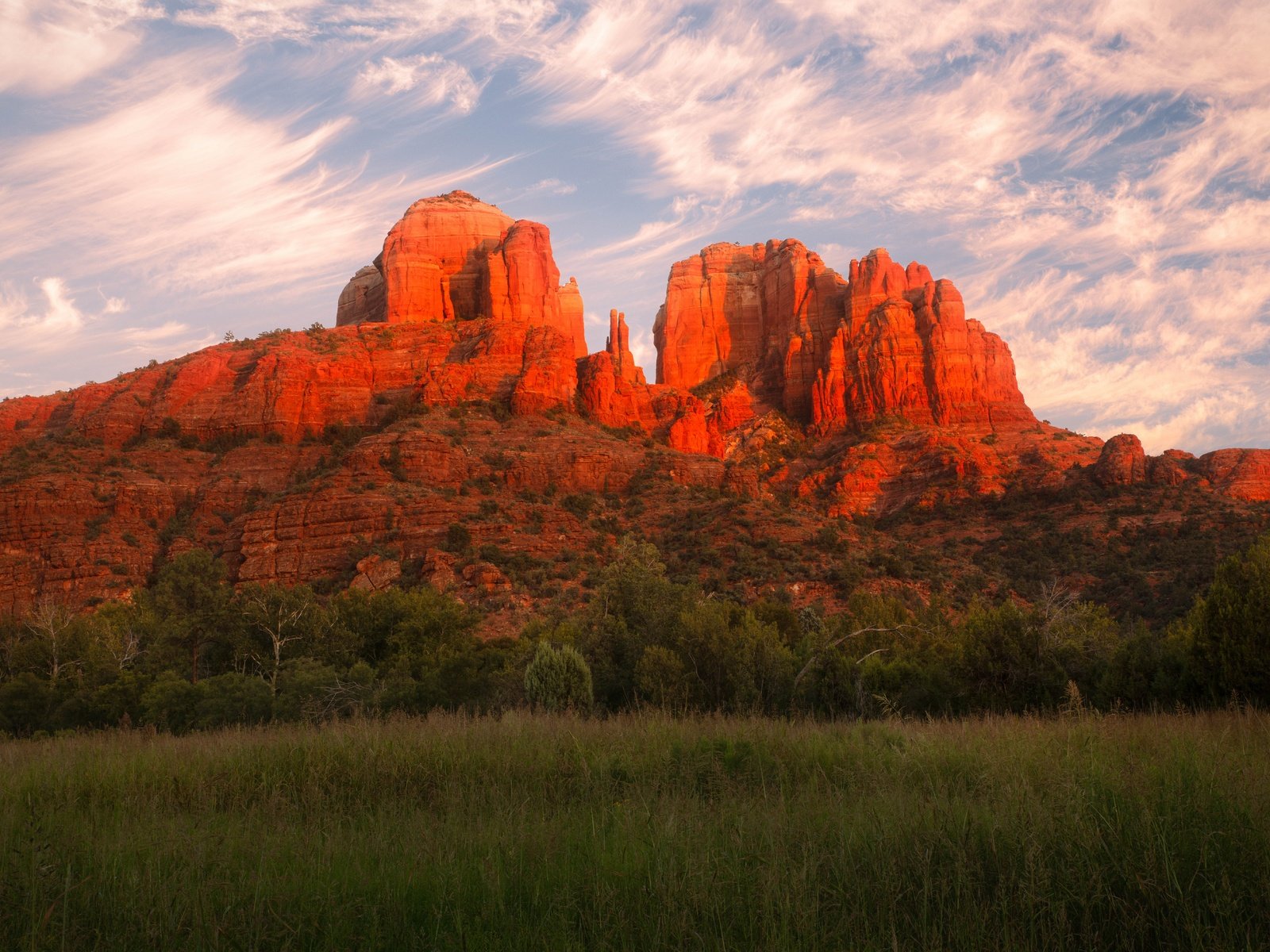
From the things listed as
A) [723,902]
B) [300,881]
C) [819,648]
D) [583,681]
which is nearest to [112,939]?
[300,881]

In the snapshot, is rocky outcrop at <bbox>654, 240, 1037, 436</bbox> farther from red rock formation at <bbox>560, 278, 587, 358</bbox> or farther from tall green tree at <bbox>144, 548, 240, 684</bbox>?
tall green tree at <bbox>144, 548, 240, 684</bbox>

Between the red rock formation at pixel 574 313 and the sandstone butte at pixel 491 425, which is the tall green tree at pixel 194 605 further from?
the red rock formation at pixel 574 313

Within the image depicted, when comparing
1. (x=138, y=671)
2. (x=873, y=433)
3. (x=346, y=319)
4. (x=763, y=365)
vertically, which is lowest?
(x=138, y=671)

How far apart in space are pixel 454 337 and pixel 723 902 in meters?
78.6

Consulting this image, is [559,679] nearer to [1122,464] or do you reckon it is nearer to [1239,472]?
[1122,464]

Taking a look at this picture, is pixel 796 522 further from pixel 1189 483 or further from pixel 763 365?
pixel 763 365

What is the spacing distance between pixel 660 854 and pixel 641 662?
46.2ft

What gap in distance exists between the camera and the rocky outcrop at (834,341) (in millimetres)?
86000

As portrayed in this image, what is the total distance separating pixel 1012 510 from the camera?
2499 inches

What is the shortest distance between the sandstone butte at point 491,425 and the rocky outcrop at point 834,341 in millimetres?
303

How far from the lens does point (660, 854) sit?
509 cm

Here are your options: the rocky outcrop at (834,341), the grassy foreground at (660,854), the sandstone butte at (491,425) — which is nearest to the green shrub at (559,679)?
the grassy foreground at (660,854)

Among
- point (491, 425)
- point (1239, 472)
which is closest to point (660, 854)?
point (491, 425)

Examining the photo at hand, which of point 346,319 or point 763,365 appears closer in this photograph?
point 346,319
